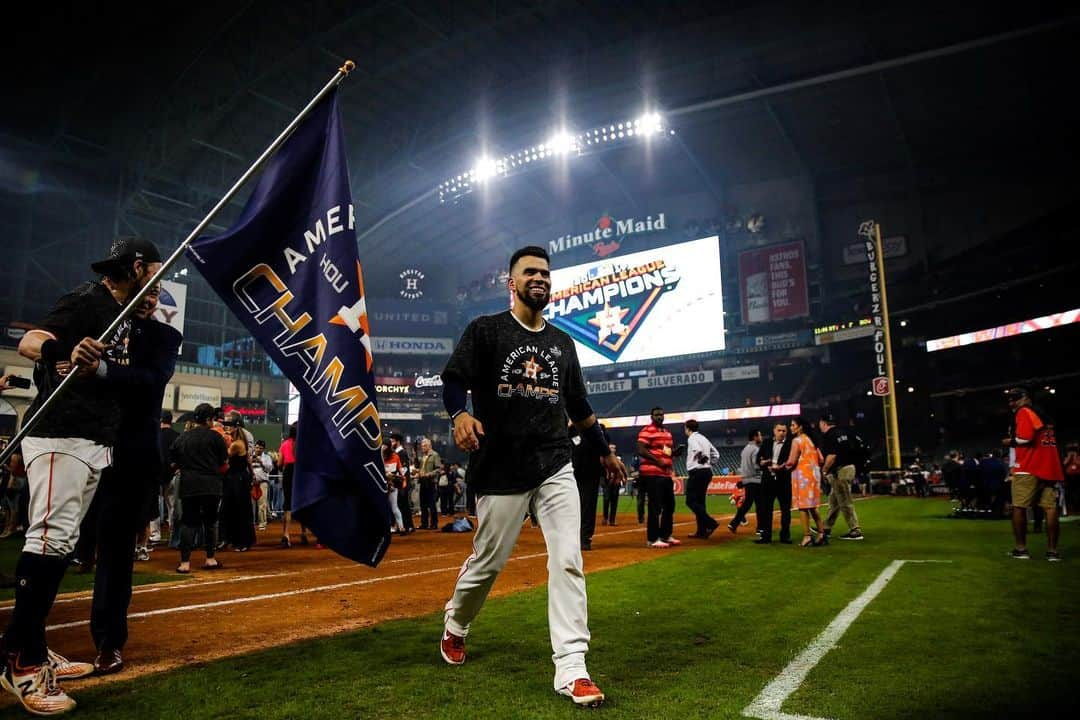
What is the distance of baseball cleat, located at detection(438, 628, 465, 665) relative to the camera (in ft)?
12.2

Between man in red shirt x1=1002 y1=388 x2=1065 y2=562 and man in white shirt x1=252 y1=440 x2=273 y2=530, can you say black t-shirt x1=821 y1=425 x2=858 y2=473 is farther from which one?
man in white shirt x1=252 y1=440 x2=273 y2=530

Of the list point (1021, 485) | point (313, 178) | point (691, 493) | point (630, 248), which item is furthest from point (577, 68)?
point (313, 178)

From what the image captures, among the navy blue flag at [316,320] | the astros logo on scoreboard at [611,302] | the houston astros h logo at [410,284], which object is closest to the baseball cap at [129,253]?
the navy blue flag at [316,320]

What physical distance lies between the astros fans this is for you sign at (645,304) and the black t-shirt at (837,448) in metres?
25.5

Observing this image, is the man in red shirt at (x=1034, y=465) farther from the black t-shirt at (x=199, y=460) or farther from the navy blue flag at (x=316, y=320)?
the black t-shirt at (x=199, y=460)

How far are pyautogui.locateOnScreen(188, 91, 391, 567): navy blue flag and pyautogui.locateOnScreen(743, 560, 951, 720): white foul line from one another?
196cm

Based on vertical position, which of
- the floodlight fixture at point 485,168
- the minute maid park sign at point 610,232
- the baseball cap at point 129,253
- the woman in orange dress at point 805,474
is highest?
the floodlight fixture at point 485,168

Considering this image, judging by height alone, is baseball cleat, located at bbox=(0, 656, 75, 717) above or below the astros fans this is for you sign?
below

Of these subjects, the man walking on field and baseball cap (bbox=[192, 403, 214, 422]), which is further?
baseball cap (bbox=[192, 403, 214, 422])

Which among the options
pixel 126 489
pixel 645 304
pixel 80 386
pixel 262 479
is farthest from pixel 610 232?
pixel 80 386

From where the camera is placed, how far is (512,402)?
3.55 metres

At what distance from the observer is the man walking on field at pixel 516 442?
3.40 metres

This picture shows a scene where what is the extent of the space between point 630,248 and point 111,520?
41712mm

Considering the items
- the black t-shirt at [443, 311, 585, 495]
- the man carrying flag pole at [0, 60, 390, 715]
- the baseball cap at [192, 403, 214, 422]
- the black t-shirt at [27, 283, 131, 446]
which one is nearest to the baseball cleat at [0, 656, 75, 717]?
the black t-shirt at [27, 283, 131, 446]
